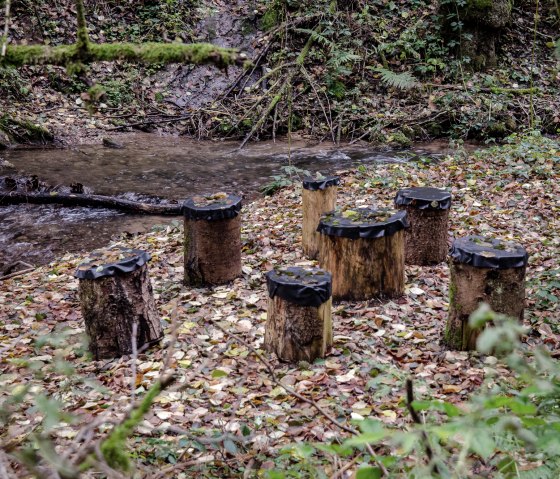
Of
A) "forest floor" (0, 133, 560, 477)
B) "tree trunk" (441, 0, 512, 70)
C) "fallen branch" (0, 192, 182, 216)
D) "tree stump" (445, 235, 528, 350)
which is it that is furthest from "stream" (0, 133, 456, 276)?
"tree stump" (445, 235, 528, 350)

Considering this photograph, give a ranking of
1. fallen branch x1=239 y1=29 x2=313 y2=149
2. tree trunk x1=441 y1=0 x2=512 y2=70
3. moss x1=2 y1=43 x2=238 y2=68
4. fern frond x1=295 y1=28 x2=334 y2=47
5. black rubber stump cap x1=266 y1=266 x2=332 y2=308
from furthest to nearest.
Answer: tree trunk x1=441 y1=0 x2=512 y2=70, fern frond x1=295 y1=28 x2=334 y2=47, fallen branch x1=239 y1=29 x2=313 y2=149, black rubber stump cap x1=266 y1=266 x2=332 y2=308, moss x1=2 y1=43 x2=238 y2=68

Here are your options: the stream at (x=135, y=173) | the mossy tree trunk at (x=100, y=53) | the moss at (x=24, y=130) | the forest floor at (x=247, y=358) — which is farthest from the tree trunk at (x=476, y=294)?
the moss at (x=24, y=130)

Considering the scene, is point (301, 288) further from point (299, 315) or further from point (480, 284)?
point (480, 284)

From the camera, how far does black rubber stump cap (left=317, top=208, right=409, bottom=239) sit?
14.1 feet

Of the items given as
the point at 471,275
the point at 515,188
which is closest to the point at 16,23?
the point at 515,188

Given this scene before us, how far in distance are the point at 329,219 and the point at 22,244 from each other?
4210mm

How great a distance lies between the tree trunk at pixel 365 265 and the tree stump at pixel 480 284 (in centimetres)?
75

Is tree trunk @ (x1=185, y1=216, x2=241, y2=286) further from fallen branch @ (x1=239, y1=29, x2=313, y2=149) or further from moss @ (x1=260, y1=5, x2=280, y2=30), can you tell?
moss @ (x1=260, y1=5, x2=280, y2=30)

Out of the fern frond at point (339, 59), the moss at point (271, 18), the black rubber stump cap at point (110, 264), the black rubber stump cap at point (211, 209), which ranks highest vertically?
the moss at point (271, 18)

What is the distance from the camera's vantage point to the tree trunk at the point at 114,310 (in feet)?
12.5

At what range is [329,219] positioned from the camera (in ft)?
15.0

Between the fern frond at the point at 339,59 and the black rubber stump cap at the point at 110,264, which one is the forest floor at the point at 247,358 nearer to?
the black rubber stump cap at the point at 110,264

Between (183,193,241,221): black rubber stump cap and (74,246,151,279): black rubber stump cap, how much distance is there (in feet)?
2.91

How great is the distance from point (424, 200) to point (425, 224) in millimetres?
249
